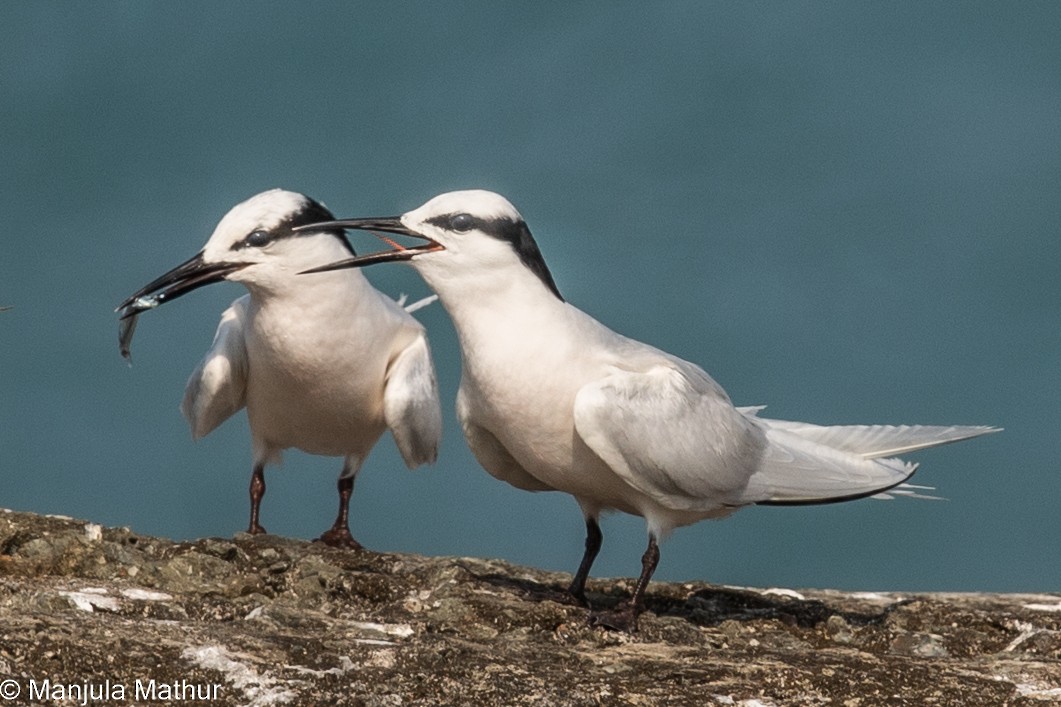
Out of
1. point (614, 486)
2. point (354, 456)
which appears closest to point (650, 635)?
point (614, 486)

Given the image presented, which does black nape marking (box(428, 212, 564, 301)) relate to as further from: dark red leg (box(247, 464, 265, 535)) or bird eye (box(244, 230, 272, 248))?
dark red leg (box(247, 464, 265, 535))

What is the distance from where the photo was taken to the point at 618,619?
6.36 m

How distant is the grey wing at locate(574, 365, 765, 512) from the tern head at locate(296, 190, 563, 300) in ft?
2.08

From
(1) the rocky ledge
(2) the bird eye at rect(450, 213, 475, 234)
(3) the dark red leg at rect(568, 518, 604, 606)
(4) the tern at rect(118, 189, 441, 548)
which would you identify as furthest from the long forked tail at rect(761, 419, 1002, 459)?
(4) the tern at rect(118, 189, 441, 548)

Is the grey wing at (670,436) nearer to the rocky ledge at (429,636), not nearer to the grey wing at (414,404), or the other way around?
the rocky ledge at (429,636)

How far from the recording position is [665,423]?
6.70 m

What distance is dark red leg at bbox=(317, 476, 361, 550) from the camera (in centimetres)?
877

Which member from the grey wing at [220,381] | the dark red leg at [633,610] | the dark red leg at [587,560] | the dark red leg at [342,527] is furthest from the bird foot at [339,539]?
the dark red leg at [633,610]

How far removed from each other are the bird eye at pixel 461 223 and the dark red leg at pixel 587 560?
4.69 ft

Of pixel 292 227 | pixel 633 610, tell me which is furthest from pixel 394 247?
pixel 633 610

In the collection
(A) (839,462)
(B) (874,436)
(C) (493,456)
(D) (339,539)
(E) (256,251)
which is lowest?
(D) (339,539)

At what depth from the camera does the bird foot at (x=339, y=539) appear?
8.73 m

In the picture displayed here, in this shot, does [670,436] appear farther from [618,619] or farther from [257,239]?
[257,239]

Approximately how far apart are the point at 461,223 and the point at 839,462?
6.60ft
